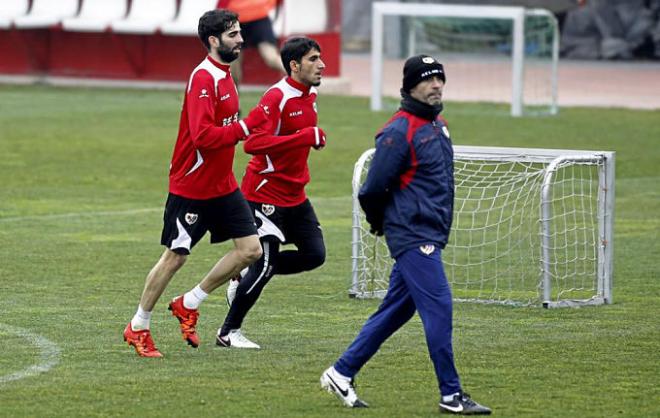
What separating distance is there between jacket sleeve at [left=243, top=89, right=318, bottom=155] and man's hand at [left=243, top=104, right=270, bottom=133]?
0.02 m

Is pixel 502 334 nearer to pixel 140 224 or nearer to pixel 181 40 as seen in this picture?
pixel 140 224

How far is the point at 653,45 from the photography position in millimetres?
34469

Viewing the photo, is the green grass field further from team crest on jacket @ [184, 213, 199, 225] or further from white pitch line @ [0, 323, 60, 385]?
team crest on jacket @ [184, 213, 199, 225]

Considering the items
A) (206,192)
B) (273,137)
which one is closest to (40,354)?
(206,192)

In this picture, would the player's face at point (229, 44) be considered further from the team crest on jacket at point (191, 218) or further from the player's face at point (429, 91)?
the player's face at point (429, 91)

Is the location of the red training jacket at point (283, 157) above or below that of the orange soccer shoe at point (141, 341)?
above

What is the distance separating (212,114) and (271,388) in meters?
1.63

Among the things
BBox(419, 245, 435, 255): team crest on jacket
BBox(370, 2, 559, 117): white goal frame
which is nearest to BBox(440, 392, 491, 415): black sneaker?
BBox(419, 245, 435, 255): team crest on jacket

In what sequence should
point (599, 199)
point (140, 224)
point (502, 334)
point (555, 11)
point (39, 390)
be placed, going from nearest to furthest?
1. point (39, 390)
2. point (502, 334)
3. point (599, 199)
4. point (140, 224)
5. point (555, 11)

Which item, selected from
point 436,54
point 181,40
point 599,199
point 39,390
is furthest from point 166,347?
point 436,54

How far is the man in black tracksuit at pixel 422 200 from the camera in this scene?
7.26m

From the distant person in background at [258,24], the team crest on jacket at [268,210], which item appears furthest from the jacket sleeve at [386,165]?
the distant person in background at [258,24]

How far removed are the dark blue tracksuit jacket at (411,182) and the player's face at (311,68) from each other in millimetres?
1689

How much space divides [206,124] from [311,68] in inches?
31.8
